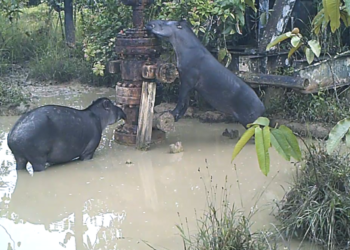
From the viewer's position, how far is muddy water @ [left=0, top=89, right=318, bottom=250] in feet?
15.2

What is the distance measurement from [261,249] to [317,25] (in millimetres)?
1590

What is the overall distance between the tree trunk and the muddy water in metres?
5.00

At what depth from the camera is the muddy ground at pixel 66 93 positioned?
769 cm

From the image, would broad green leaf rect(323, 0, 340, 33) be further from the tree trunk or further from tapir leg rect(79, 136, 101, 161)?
the tree trunk

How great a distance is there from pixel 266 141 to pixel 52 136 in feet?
13.4

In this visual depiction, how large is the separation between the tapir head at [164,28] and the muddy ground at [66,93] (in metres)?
1.89

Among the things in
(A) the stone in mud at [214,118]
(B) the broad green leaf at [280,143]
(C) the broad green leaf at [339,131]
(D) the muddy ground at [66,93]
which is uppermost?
(C) the broad green leaf at [339,131]

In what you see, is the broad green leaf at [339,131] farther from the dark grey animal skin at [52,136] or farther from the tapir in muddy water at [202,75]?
the tapir in muddy water at [202,75]

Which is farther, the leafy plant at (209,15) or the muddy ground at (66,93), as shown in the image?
the muddy ground at (66,93)

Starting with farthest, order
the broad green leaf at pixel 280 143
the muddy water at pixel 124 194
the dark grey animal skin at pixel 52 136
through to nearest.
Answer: the dark grey animal skin at pixel 52 136 → the muddy water at pixel 124 194 → the broad green leaf at pixel 280 143

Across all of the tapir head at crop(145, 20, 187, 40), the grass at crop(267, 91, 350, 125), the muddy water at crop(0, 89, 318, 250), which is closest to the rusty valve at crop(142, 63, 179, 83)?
the tapir head at crop(145, 20, 187, 40)

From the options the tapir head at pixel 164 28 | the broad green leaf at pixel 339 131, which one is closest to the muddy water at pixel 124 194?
the tapir head at pixel 164 28

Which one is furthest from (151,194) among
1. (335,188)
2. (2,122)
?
(2,122)

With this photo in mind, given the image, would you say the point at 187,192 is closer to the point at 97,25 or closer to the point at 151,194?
the point at 151,194
